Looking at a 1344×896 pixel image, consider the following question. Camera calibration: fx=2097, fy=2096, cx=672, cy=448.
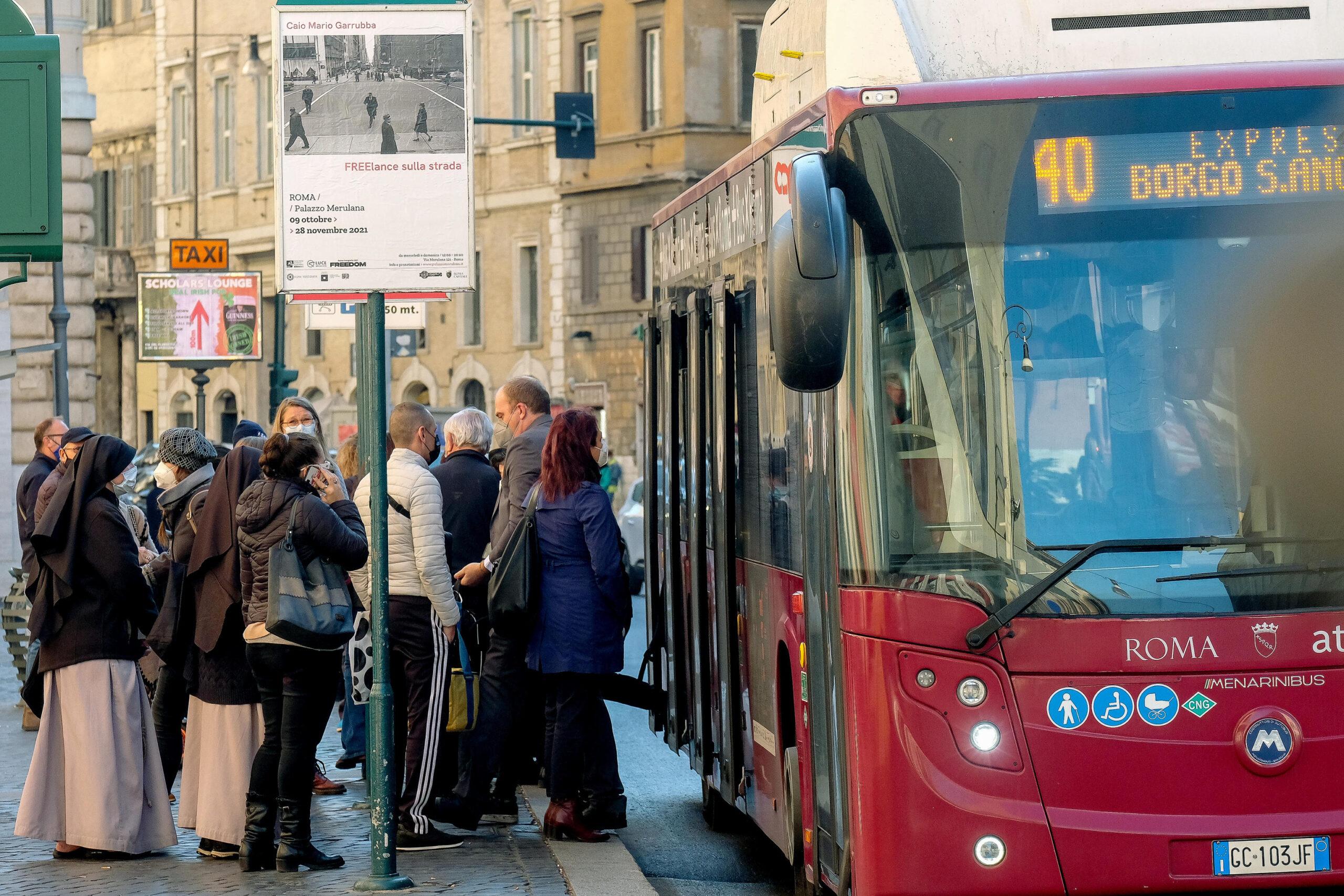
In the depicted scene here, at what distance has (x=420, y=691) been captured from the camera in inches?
350

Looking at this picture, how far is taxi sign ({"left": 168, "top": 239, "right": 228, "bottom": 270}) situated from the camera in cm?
2281

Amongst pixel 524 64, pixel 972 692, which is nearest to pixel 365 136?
pixel 972 692

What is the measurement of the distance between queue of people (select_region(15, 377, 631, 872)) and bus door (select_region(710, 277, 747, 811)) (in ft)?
2.41

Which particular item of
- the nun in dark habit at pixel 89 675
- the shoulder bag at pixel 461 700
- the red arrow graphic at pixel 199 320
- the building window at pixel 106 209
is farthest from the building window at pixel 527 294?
the nun in dark habit at pixel 89 675

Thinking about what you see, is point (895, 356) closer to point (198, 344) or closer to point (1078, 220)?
point (1078, 220)

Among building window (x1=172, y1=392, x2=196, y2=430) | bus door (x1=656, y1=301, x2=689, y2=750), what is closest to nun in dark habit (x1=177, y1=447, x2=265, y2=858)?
bus door (x1=656, y1=301, x2=689, y2=750)

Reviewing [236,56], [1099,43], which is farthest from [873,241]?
[236,56]

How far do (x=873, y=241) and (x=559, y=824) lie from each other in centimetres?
385

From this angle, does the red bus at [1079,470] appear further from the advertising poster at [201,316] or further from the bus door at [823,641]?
the advertising poster at [201,316]

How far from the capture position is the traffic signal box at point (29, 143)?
6.06 metres

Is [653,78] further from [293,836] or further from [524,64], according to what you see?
[293,836]

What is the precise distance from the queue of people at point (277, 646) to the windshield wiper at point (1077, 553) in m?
3.19

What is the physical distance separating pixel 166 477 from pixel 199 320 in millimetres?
12523

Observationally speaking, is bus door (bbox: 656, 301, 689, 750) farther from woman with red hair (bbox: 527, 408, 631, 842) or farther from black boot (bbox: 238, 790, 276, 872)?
black boot (bbox: 238, 790, 276, 872)
